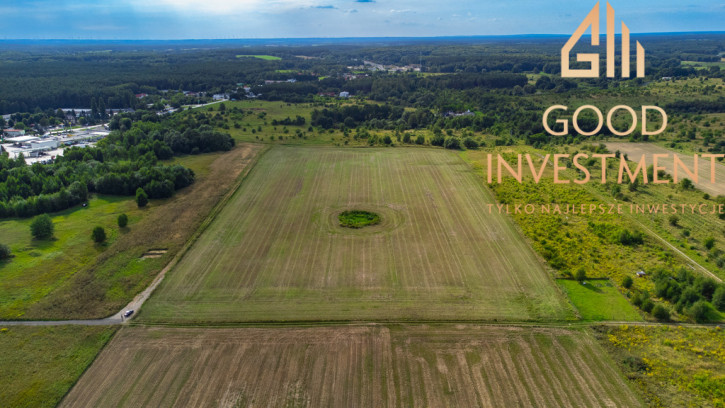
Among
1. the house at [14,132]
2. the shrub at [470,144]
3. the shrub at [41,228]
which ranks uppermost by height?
the house at [14,132]

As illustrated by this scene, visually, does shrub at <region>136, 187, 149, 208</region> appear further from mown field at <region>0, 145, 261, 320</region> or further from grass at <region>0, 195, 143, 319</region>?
mown field at <region>0, 145, 261, 320</region>

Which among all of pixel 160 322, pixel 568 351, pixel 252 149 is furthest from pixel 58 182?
pixel 568 351

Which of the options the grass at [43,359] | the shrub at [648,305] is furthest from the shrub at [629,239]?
the grass at [43,359]

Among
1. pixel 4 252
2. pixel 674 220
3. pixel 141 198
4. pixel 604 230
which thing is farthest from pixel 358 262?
pixel 674 220

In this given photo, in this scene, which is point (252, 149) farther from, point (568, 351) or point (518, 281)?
point (568, 351)

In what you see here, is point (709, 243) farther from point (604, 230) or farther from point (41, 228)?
point (41, 228)

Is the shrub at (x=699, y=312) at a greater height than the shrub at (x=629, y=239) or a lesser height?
lesser

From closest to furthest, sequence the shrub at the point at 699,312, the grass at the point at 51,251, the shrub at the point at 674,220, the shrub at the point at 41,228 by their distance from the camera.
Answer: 1. the shrub at the point at 699,312
2. the grass at the point at 51,251
3. the shrub at the point at 41,228
4. the shrub at the point at 674,220

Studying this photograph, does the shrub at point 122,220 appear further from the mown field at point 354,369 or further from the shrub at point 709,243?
the shrub at point 709,243
